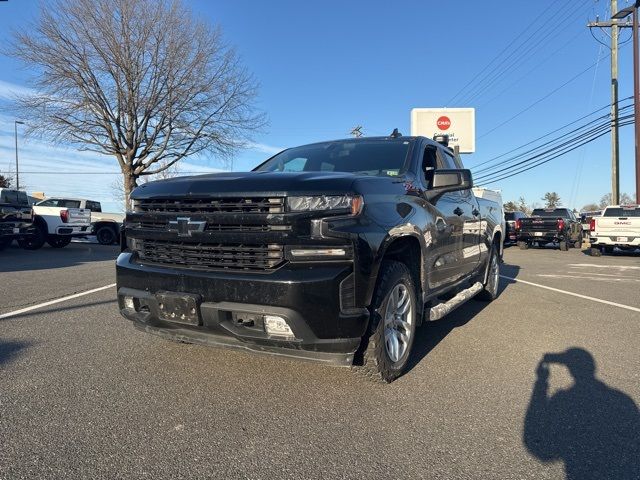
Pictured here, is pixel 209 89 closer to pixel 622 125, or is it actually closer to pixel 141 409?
pixel 622 125

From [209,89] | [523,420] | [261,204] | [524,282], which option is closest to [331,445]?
[523,420]

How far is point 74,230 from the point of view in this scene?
17.0 metres

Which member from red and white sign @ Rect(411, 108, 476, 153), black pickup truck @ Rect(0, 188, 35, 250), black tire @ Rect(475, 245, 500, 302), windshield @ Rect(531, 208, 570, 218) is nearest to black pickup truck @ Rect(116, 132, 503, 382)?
black tire @ Rect(475, 245, 500, 302)

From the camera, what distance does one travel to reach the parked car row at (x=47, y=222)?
14570 millimetres

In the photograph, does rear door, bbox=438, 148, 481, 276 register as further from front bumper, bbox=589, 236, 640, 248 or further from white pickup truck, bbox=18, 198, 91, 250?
white pickup truck, bbox=18, 198, 91, 250

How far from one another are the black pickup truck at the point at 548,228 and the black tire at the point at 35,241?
61.4 feet

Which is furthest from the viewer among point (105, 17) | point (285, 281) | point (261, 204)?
point (105, 17)

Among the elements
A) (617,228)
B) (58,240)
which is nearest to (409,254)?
(617,228)

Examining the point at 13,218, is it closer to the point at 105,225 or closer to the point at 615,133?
the point at 105,225

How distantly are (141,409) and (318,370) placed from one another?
1.34m

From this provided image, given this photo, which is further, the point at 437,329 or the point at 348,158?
the point at 437,329

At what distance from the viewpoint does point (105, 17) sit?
21.3 m

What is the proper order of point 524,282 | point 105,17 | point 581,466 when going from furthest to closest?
point 105,17
point 524,282
point 581,466

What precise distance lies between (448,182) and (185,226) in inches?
87.5
